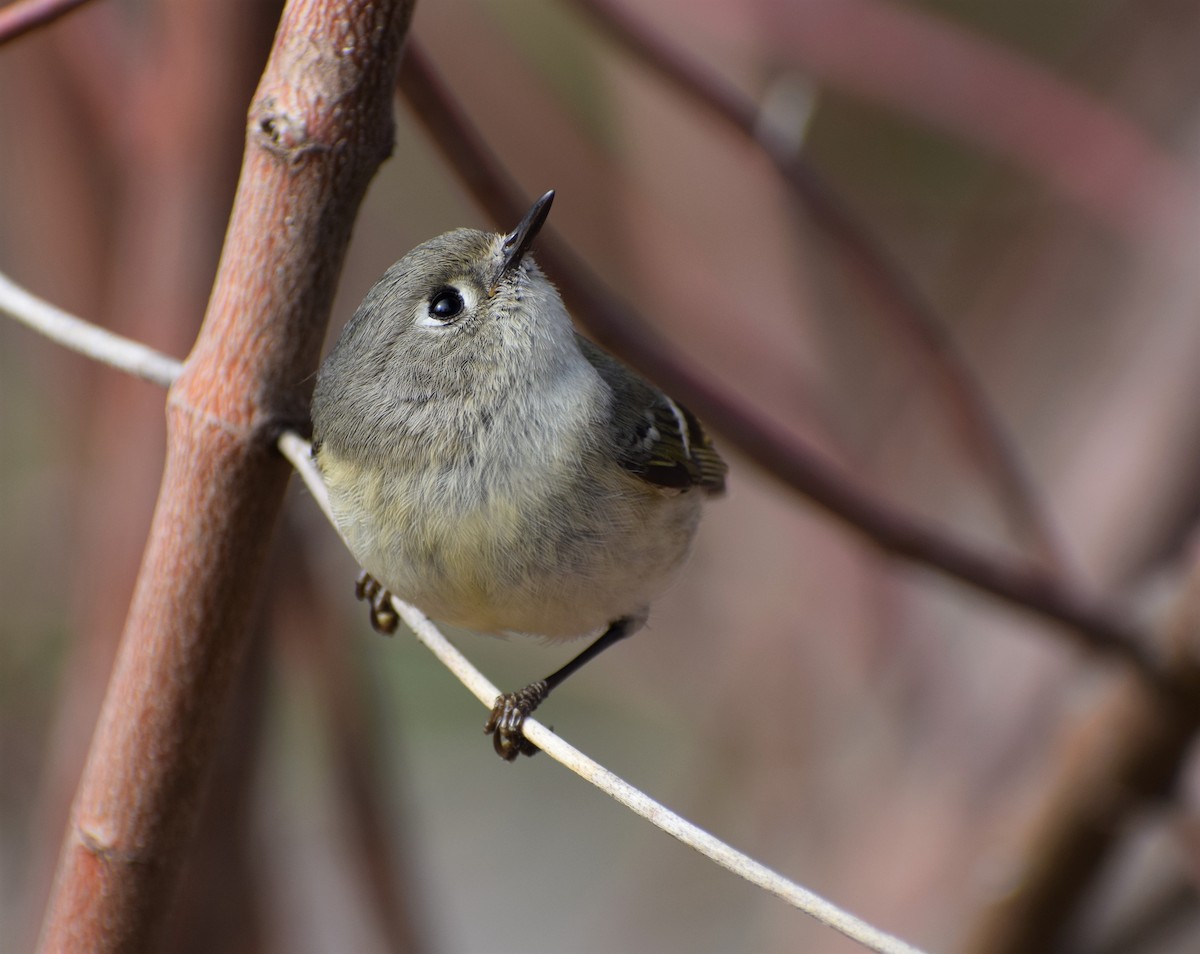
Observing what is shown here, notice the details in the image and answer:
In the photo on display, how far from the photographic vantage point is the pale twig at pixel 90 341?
1.03m

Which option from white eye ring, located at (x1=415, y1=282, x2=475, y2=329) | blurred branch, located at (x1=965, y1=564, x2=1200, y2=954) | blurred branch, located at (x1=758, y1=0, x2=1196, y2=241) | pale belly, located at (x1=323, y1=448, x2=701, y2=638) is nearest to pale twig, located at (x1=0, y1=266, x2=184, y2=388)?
pale belly, located at (x1=323, y1=448, x2=701, y2=638)

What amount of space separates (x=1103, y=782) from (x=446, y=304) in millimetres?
1075

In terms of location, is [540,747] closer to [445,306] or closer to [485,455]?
[485,455]

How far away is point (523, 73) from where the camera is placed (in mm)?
2355

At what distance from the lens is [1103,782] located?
1.67 meters

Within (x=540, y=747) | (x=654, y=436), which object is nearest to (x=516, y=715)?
(x=654, y=436)

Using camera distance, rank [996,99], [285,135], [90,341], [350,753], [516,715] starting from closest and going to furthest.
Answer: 1. [285,135]
2. [90,341]
3. [516,715]
4. [350,753]
5. [996,99]

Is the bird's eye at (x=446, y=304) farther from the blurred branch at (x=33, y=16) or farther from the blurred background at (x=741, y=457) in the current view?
the blurred branch at (x=33, y=16)

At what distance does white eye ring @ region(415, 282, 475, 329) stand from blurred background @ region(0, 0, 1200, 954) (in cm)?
13

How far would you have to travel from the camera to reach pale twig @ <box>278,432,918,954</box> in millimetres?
708

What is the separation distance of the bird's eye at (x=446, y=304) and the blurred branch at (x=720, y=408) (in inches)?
4.7

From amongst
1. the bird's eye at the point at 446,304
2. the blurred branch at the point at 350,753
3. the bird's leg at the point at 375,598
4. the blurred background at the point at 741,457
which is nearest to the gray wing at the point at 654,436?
the blurred background at the point at 741,457

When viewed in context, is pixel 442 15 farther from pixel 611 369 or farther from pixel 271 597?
pixel 271 597

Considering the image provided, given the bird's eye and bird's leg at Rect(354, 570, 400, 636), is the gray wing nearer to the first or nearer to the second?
the bird's eye
